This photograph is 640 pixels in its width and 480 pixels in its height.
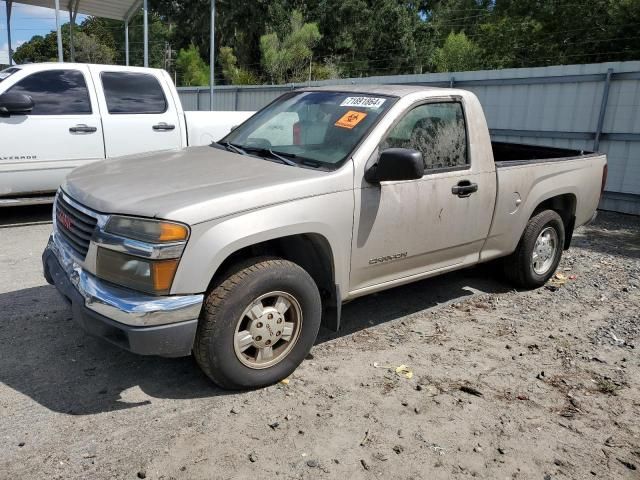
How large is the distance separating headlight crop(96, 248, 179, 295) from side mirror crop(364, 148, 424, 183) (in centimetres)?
143

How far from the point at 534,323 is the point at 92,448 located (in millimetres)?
3572

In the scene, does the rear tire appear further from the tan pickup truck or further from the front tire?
the front tire

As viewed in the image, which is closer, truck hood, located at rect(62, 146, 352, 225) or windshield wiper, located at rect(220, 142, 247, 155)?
truck hood, located at rect(62, 146, 352, 225)

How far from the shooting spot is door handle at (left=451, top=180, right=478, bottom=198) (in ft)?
14.2

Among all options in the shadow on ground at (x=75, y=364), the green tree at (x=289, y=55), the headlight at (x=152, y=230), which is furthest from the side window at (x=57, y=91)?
the green tree at (x=289, y=55)

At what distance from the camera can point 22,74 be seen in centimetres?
671

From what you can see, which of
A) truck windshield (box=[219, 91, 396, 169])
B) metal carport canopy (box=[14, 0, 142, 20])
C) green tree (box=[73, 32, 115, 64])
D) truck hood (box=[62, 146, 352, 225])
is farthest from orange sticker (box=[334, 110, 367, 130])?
green tree (box=[73, 32, 115, 64])

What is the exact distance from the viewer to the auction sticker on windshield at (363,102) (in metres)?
4.11

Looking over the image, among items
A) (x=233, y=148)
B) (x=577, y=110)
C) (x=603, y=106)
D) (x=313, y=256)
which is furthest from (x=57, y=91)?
(x=603, y=106)

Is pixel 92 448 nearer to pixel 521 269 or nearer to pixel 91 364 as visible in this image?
pixel 91 364

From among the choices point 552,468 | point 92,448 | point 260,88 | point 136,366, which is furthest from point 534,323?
point 260,88

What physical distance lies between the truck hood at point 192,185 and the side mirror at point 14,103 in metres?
3.13

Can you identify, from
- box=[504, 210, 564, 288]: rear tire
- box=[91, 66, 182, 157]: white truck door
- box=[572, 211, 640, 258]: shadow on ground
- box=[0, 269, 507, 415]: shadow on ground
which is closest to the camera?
box=[0, 269, 507, 415]: shadow on ground

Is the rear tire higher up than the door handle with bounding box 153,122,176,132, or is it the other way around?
the door handle with bounding box 153,122,176,132
